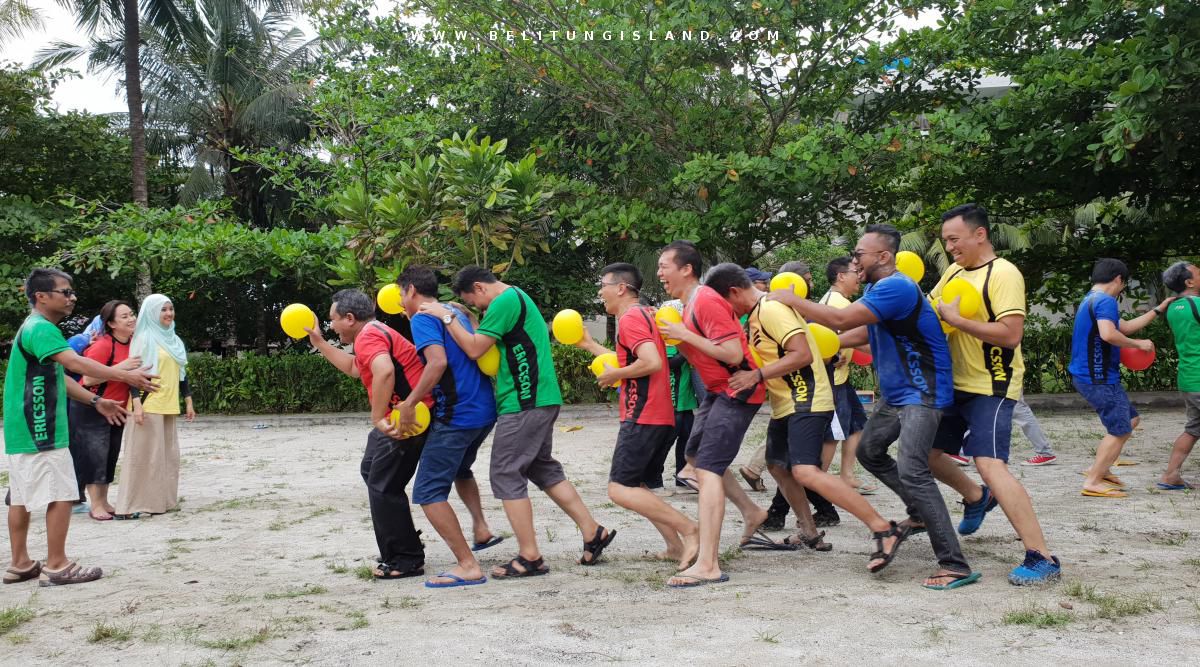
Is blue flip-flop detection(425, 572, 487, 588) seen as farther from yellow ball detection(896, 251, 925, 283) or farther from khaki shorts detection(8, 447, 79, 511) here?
yellow ball detection(896, 251, 925, 283)

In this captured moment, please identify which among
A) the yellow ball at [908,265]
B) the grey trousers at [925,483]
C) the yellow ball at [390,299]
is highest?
the yellow ball at [908,265]

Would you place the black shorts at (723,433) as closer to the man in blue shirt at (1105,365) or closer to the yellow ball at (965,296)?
the yellow ball at (965,296)

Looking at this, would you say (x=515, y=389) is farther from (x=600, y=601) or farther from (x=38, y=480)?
(x=38, y=480)

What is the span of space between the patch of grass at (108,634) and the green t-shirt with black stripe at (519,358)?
204 centimetres

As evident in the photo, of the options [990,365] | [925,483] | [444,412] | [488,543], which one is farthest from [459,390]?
[990,365]

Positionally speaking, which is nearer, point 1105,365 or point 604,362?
point 604,362

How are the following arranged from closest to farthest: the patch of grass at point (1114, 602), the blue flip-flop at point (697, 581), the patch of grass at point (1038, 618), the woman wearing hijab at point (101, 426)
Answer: the patch of grass at point (1038, 618)
the patch of grass at point (1114, 602)
the blue flip-flop at point (697, 581)
the woman wearing hijab at point (101, 426)

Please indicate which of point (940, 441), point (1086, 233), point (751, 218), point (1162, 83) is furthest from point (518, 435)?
point (1086, 233)

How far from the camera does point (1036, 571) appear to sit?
15.5 feet

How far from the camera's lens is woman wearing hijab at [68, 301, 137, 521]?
733 centimetres

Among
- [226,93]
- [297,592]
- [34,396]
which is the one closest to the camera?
[297,592]

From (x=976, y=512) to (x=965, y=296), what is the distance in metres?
1.57

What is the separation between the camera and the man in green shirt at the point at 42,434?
527 centimetres

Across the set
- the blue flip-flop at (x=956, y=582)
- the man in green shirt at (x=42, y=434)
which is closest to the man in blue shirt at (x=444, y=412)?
the man in green shirt at (x=42, y=434)
